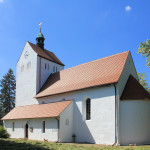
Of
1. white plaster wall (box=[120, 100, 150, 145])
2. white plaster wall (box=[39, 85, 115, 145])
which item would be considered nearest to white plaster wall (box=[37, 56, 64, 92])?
white plaster wall (box=[39, 85, 115, 145])

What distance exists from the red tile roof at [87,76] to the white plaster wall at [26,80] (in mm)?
1776

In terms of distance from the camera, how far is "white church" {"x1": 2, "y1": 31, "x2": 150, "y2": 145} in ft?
62.0

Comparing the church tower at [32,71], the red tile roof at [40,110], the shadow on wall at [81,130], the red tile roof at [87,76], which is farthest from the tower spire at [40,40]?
the shadow on wall at [81,130]

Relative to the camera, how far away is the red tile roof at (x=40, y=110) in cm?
2228

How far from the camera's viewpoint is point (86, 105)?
22188 mm

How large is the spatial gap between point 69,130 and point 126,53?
33.8ft

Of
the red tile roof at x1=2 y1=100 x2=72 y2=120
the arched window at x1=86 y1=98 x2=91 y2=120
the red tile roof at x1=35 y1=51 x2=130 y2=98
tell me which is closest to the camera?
the red tile roof at x1=35 y1=51 x2=130 y2=98

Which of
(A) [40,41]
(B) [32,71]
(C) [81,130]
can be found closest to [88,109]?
(C) [81,130]

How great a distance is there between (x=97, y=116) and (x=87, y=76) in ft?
17.4

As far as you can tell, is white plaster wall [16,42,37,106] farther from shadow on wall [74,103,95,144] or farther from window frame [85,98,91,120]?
window frame [85,98,91,120]

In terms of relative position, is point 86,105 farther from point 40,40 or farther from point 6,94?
point 6,94

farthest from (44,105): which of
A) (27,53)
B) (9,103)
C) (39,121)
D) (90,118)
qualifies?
(9,103)

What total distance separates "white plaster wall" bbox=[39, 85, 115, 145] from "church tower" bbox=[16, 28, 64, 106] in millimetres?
8529

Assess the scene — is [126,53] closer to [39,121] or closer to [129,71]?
[129,71]
